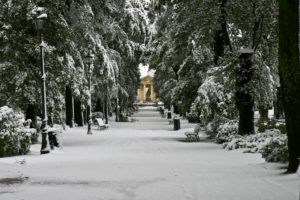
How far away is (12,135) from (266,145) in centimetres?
795

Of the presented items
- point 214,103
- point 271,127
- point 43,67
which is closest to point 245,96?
point 271,127

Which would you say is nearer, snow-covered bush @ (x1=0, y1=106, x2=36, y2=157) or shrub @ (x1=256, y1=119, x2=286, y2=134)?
snow-covered bush @ (x1=0, y1=106, x2=36, y2=157)

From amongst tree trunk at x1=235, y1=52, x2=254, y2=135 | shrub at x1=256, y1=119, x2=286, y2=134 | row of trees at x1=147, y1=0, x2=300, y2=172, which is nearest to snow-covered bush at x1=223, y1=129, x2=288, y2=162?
tree trunk at x1=235, y1=52, x2=254, y2=135

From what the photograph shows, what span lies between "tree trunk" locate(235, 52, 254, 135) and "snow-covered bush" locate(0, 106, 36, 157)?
8.03 m

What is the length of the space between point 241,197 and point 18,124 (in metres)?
9.77

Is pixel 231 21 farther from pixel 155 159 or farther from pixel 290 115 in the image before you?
pixel 290 115

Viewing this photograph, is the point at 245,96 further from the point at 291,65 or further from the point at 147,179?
the point at 147,179

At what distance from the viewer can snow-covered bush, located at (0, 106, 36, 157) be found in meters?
14.2

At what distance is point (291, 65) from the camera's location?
27.9ft

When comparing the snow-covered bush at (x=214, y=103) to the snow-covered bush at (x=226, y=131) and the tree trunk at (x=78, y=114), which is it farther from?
the tree trunk at (x=78, y=114)

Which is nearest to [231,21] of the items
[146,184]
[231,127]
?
[231,127]

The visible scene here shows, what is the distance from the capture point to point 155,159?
13.1 meters

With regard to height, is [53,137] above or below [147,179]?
above

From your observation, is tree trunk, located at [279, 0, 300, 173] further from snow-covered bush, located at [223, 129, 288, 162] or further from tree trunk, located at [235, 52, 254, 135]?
tree trunk, located at [235, 52, 254, 135]
